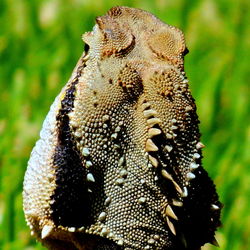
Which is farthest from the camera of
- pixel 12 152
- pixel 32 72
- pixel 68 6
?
pixel 68 6

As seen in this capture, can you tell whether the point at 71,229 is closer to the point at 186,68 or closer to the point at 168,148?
the point at 168,148

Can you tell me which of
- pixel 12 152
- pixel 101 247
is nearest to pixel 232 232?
pixel 12 152

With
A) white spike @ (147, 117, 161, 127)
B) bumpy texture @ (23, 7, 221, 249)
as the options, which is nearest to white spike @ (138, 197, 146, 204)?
bumpy texture @ (23, 7, 221, 249)

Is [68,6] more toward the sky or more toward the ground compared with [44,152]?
more toward the sky

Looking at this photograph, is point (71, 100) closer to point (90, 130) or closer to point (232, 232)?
point (90, 130)

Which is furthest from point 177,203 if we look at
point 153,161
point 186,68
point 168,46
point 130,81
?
point 186,68

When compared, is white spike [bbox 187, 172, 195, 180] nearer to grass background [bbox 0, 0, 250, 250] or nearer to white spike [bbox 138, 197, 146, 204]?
white spike [bbox 138, 197, 146, 204]

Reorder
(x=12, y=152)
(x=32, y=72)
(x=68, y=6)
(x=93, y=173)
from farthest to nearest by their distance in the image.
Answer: (x=68, y=6)
(x=32, y=72)
(x=12, y=152)
(x=93, y=173)
